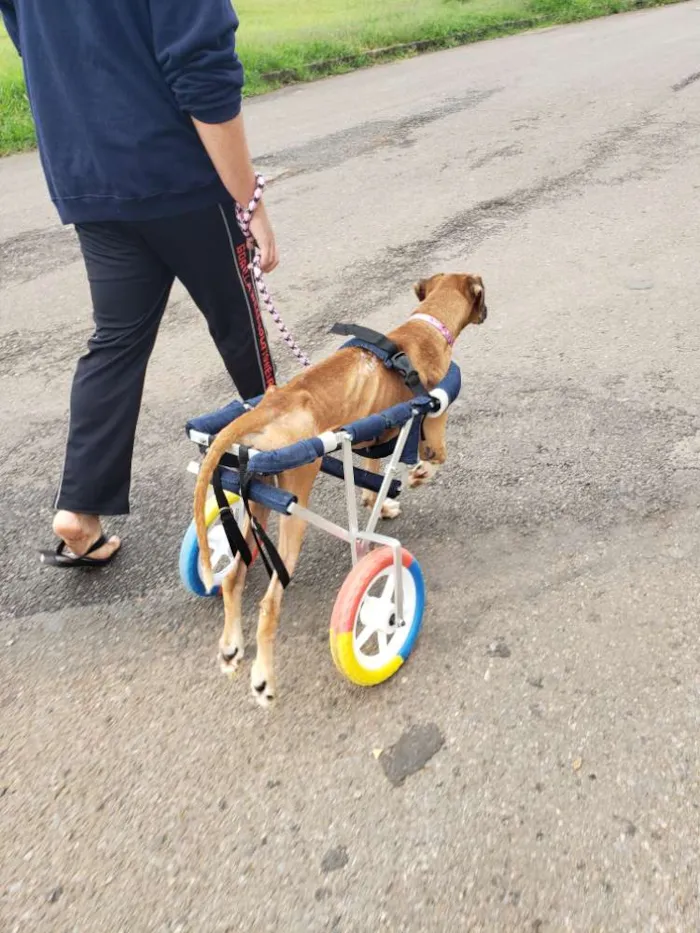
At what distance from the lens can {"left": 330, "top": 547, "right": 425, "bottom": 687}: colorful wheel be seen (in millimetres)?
2395

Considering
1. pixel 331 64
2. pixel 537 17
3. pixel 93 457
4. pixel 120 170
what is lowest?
pixel 537 17

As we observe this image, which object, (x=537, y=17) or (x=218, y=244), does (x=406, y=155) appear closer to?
(x=218, y=244)

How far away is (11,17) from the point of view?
2684 millimetres

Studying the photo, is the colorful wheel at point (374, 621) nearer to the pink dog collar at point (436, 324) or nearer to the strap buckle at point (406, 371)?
the strap buckle at point (406, 371)

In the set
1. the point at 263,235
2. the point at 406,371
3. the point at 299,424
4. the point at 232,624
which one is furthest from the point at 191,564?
the point at 263,235

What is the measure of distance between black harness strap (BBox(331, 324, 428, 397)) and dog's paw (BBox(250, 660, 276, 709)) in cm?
104

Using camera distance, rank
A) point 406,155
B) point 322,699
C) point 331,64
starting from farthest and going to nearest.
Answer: point 331,64
point 406,155
point 322,699

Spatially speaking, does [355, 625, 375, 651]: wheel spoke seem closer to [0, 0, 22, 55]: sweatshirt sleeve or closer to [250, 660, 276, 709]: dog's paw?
[250, 660, 276, 709]: dog's paw

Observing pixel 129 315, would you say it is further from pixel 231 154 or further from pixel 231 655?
pixel 231 655

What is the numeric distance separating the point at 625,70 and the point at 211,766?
13.2m

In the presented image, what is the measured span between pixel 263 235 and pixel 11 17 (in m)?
1.08

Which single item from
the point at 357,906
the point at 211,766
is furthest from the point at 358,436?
the point at 357,906

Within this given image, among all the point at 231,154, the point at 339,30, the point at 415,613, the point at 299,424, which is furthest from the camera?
the point at 339,30

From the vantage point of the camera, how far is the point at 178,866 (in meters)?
2.06
